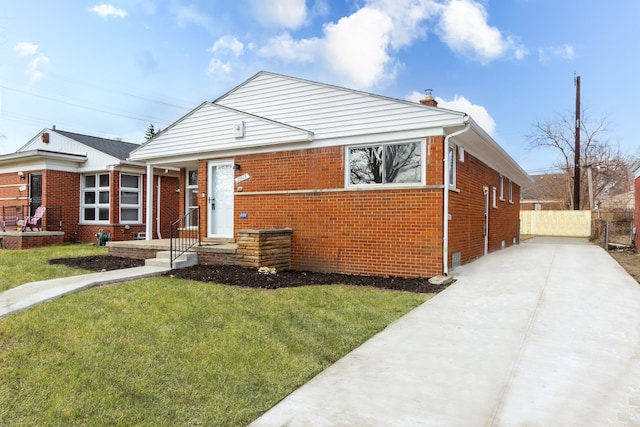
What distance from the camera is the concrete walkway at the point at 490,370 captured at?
106 inches

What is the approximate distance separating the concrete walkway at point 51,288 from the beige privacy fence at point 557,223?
84.4 ft

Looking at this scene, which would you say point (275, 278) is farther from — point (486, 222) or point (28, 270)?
point (486, 222)

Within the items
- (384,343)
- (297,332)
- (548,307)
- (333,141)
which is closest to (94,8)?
(333,141)

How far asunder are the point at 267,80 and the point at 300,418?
901cm

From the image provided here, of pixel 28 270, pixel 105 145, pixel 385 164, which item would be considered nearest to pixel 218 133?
pixel 385 164

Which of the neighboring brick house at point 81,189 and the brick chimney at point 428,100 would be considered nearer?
the brick chimney at point 428,100

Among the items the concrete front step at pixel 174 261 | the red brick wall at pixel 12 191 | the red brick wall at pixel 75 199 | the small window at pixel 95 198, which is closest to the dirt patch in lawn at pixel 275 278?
the concrete front step at pixel 174 261

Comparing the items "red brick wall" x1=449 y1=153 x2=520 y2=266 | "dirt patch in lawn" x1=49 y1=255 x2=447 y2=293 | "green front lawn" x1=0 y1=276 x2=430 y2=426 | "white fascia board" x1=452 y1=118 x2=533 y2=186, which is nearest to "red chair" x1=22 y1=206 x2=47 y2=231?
"dirt patch in lawn" x1=49 y1=255 x2=447 y2=293

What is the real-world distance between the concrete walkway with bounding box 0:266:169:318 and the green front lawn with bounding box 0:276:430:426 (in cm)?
27

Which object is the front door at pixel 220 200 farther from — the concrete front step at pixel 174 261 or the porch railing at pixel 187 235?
the concrete front step at pixel 174 261

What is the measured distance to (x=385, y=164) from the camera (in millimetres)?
8242

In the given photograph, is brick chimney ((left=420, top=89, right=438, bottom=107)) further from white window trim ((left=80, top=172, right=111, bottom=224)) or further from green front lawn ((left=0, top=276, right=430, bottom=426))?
white window trim ((left=80, top=172, right=111, bottom=224))

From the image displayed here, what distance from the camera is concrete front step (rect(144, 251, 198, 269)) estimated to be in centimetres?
876

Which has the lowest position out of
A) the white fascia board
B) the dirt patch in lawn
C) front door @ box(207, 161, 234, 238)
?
the dirt patch in lawn
